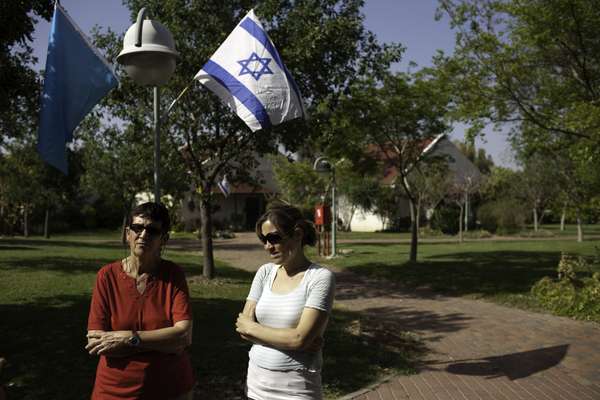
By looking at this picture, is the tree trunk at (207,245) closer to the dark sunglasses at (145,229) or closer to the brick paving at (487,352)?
the brick paving at (487,352)

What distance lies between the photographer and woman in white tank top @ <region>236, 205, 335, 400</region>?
9.08 ft

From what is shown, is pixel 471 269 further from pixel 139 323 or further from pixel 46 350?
pixel 139 323

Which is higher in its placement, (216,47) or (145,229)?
(216,47)

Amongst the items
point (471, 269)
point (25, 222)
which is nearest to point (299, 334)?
point (471, 269)

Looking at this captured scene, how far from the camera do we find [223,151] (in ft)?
43.3

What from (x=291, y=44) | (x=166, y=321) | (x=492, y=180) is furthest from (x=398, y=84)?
(x=492, y=180)

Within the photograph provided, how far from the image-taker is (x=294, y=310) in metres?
2.83

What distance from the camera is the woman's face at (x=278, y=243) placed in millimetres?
2908

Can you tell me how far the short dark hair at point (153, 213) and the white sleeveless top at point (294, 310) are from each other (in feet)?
2.34

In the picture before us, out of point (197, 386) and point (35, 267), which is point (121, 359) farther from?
point (35, 267)

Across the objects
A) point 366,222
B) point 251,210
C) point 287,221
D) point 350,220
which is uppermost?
point 251,210

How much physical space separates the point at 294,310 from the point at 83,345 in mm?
4822

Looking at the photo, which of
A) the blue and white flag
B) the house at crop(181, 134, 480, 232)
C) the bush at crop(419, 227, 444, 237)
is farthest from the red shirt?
the house at crop(181, 134, 480, 232)

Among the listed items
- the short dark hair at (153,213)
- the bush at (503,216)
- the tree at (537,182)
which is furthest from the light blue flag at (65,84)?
the bush at (503,216)
